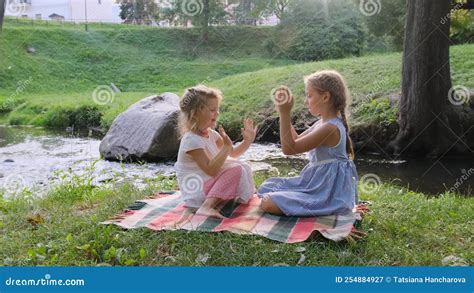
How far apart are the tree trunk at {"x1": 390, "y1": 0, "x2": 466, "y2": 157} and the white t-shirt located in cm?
438

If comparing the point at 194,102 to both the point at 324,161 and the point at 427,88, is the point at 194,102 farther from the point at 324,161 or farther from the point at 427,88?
the point at 427,88

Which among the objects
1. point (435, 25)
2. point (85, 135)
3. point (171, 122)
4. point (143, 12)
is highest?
point (143, 12)

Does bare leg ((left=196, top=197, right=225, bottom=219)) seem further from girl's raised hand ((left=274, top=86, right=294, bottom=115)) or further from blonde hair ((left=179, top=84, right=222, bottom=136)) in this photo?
girl's raised hand ((left=274, top=86, right=294, bottom=115))

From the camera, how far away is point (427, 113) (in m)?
7.43

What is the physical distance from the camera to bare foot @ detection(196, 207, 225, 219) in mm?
3758

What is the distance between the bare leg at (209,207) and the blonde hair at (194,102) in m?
0.56

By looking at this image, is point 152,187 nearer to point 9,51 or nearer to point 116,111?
point 116,111

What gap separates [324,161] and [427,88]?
4.10 metres

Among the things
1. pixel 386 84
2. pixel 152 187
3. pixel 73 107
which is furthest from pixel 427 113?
pixel 73 107

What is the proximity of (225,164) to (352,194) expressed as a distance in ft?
3.23

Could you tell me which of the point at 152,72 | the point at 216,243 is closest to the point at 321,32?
the point at 152,72

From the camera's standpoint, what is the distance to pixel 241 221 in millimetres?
3643

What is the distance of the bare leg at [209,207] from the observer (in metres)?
→ 3.79

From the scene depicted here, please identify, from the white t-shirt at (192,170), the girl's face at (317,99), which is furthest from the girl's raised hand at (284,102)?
the white t-shirt at (192,170)
